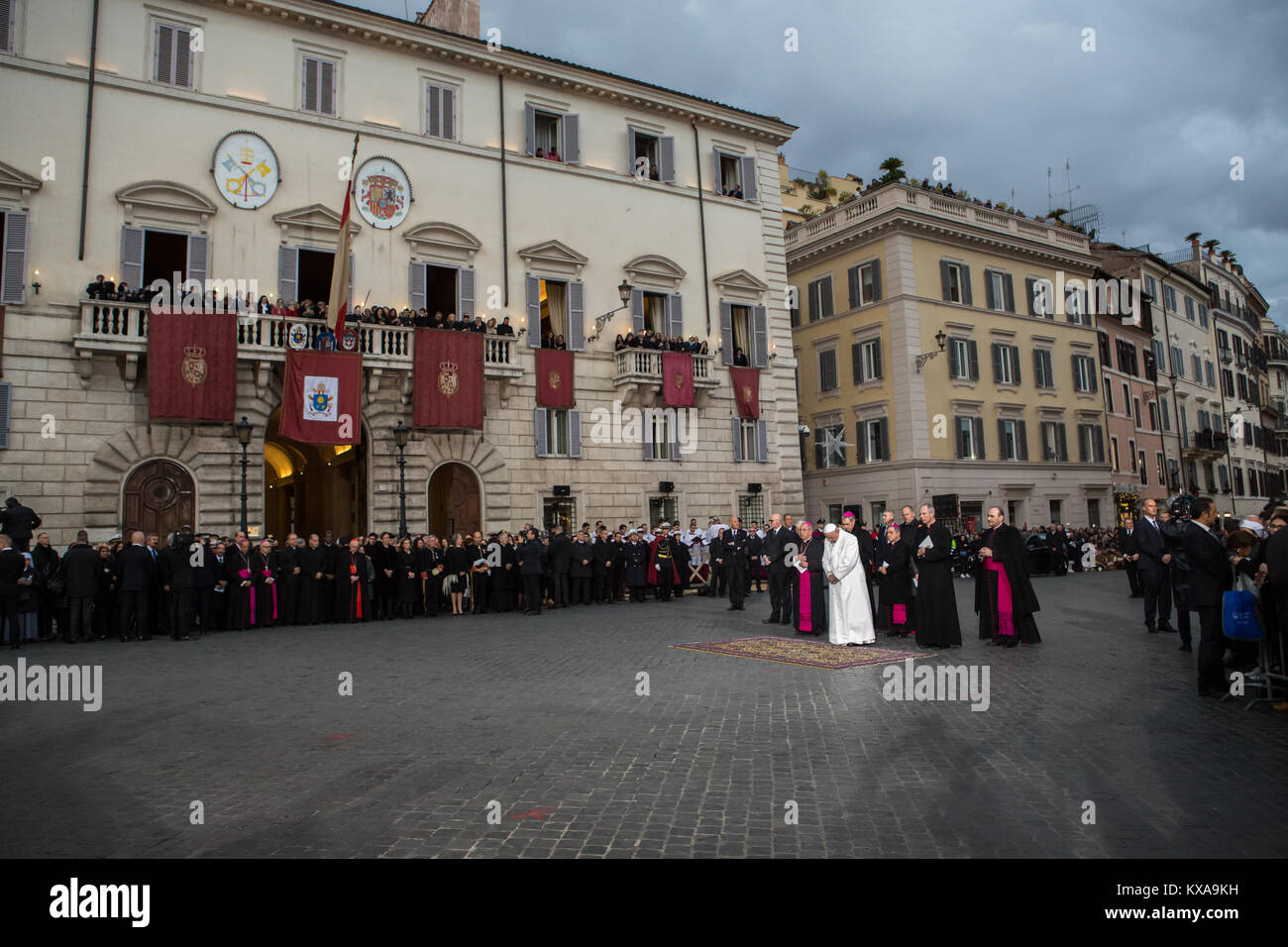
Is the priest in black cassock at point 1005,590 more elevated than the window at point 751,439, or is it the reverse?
the window at point 751,439

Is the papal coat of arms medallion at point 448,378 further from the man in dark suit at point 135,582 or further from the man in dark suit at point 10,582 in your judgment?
the man in dark suit at point 10,582

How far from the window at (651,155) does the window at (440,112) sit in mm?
6196

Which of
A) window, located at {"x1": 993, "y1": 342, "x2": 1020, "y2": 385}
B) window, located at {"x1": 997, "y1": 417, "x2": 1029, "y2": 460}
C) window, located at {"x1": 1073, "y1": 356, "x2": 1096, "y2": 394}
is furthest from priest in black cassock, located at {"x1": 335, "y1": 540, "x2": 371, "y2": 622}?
window, located at {"x1": 1073, "y1": 356, "x2": 1096, "y2": 394}

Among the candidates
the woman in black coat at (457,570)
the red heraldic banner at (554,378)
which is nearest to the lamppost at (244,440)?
the woman in black coat at (457,570)

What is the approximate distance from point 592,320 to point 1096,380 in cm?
3047

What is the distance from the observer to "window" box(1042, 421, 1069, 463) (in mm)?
41031

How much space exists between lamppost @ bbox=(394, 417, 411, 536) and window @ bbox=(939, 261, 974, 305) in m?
26.1

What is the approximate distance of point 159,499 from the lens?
20547 mm

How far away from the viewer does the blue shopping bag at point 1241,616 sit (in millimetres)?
7867

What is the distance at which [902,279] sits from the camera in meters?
36.3

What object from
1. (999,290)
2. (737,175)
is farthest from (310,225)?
(999,290)

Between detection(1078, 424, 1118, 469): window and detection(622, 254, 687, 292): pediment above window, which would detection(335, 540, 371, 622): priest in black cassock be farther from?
detection(1078, 424, 1118, 469): window
